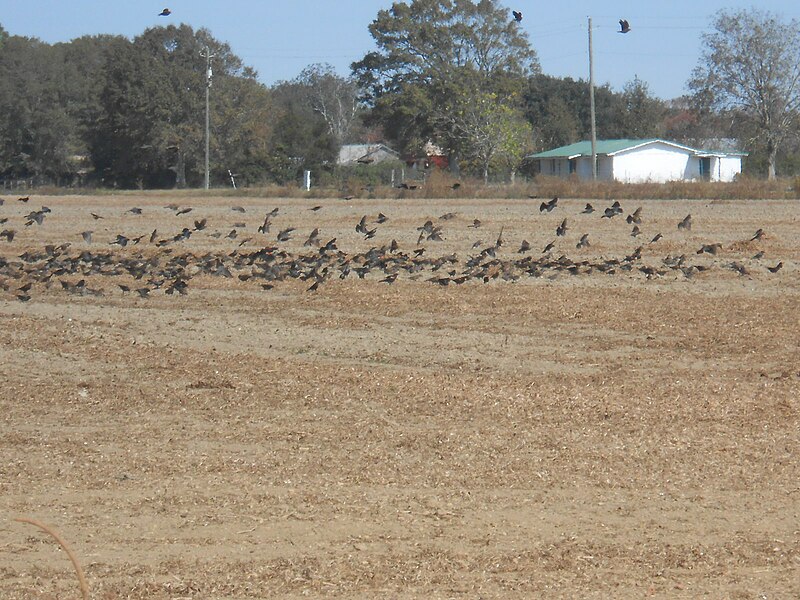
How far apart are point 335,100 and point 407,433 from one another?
92.6 m

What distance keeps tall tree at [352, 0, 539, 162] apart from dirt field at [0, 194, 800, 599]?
52.8 meters

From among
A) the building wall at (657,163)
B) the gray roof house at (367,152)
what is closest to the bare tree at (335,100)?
the gray roof house at (367,152)

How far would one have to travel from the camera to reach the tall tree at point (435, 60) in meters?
67.5

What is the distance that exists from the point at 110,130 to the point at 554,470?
2535 inches

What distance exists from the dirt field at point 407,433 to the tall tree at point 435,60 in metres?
52.8

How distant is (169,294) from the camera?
47.1 feet

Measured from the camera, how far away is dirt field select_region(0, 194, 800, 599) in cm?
523

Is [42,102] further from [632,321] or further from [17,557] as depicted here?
[17,557]

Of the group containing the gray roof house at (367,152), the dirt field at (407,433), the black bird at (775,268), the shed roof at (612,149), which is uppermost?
the gray roof house at (367,152)

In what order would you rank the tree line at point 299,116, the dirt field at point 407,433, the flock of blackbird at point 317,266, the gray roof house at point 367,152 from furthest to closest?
the gray roof house at point 367,152
the tree line at point 299,116
the flock of blackbird at point 317,266
the dirt field at point 407,433

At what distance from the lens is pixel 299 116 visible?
69.9 meters

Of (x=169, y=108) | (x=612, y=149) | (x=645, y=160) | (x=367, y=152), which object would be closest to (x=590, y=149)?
(x=612, y=149)

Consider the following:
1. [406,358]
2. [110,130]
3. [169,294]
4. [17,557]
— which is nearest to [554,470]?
[17,557]

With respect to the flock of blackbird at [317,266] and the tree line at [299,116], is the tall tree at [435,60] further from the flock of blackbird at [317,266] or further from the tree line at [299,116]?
the flock of blackbird at [317,266]
